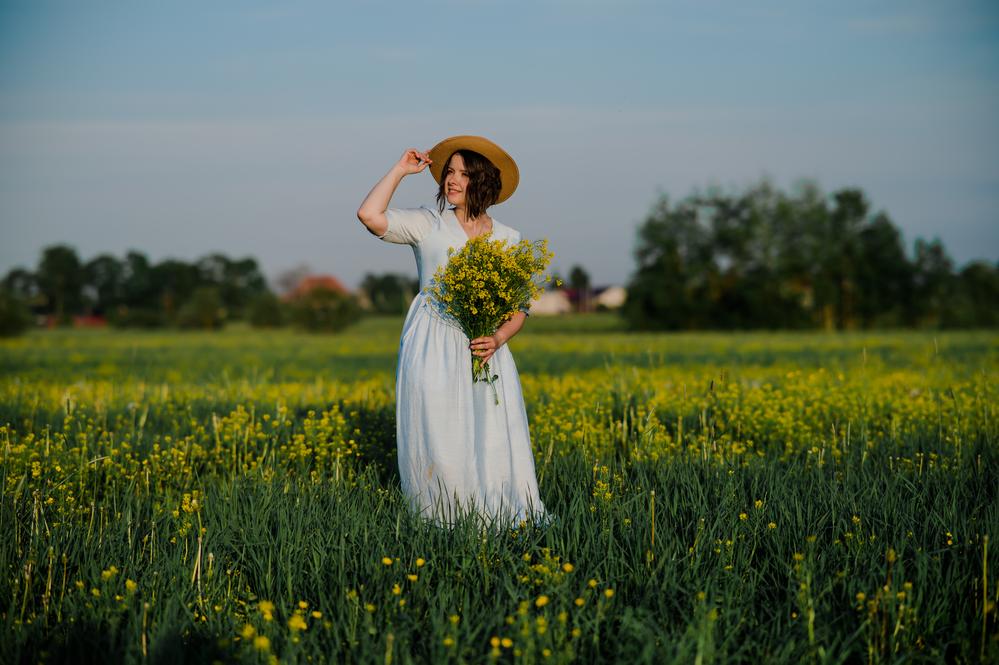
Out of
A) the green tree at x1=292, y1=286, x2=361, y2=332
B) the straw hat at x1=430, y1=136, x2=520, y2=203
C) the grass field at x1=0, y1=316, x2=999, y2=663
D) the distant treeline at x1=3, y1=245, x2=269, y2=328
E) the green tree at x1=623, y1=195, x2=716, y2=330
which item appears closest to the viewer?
the grass field at x1=0, y1=316, x2=999, y2=663

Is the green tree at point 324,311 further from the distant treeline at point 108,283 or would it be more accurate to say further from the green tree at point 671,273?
the distant treeline at point 108,283

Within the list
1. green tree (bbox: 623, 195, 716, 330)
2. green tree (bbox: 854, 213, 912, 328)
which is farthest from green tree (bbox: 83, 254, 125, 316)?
green tree (bbox: 854, 213, 912, 328)

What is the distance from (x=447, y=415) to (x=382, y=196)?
1.32 meters

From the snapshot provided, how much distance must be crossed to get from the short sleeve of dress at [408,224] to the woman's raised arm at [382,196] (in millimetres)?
46

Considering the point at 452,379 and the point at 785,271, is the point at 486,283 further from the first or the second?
the point at 785,271

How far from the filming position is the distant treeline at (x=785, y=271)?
57.7 metres

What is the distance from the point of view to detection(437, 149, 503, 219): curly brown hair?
5.05m

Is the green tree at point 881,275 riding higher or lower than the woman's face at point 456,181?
higher

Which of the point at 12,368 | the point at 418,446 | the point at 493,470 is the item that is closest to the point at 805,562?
the point at 493,470

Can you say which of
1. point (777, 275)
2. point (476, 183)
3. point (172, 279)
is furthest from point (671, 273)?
point (172, 279)

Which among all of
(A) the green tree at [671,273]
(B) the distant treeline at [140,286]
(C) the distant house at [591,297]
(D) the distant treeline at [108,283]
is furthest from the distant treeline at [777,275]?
(C) the distant house at [591,297]

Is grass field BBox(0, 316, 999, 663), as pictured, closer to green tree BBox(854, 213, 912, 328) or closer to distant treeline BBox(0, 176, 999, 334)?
distant treeline BBox(0, 176, 999, 334)

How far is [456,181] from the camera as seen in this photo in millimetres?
5051

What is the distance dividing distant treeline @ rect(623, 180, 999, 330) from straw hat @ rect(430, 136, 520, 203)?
53.1 meters
